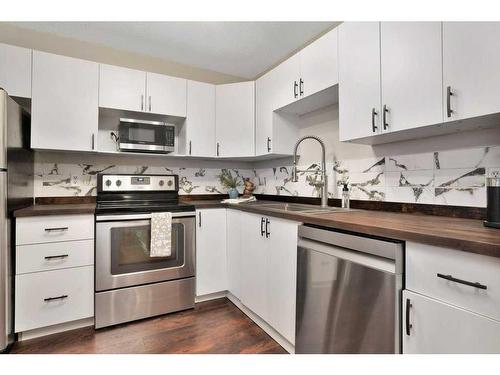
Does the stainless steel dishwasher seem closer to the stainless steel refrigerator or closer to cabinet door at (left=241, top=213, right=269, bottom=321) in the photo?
cabinet door at (left=241, top=213, right=269, bottom=321)

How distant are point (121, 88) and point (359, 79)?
6.32ft

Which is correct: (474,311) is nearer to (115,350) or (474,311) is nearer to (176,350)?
(176,350)

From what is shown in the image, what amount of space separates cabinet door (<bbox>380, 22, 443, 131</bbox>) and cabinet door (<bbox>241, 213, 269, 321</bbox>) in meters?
1.07

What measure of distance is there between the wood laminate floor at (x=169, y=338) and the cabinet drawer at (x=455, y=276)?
1073 millimetres

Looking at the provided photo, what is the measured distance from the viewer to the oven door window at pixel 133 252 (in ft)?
6.39

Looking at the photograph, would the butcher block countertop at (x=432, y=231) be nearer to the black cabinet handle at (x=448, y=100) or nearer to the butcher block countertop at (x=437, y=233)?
the butcher block countertop at (x=437, y=233)

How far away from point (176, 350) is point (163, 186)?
1.39m

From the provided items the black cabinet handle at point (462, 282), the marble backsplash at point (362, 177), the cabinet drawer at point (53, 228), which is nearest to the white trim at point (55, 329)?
the cabinet drawer at point (53, 228)

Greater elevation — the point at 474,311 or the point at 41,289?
the point at 474,311

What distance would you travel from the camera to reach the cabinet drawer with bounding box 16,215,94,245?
170 cm

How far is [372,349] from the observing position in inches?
41.6
